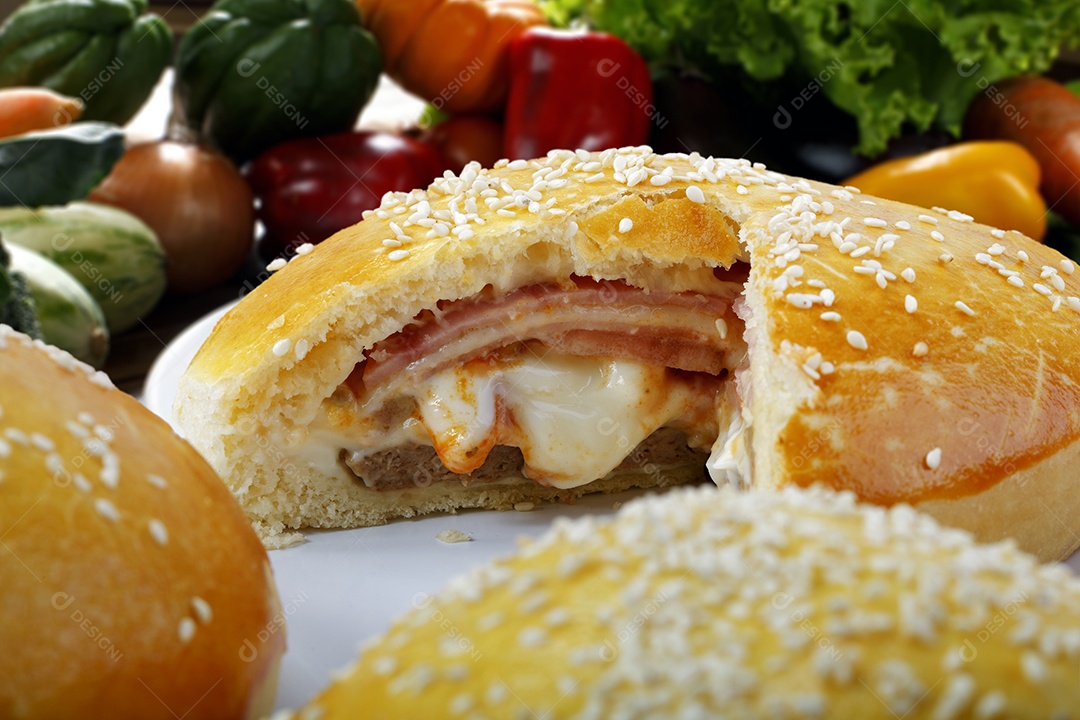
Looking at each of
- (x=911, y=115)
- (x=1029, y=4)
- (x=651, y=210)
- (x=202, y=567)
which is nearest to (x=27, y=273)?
(x=651, y=210)

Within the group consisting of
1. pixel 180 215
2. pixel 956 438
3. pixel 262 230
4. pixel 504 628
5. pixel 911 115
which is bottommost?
pixel 262 230

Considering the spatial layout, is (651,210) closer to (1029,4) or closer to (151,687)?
(151,687)

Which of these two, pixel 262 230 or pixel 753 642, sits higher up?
pixel 753 642

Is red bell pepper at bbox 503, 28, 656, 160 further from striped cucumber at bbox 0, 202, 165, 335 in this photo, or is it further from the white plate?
the white plate

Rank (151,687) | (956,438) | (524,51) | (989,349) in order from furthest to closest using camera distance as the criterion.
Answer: (524,51)
(989,349)
(956,438)
(151,687)

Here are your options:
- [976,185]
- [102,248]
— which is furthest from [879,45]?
[102,248]

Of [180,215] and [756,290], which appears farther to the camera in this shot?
[180,215]

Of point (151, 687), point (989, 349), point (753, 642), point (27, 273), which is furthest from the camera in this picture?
point (27, 273)
